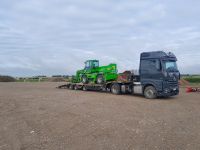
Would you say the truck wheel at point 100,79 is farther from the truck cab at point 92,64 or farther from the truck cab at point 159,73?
the truck cab at point 159,73

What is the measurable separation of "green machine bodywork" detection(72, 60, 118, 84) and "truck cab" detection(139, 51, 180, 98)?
522 cm

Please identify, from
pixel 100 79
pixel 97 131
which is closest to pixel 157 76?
pixel 100 79

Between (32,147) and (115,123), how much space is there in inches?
141

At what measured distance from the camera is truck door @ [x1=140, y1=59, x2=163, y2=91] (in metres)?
19.1

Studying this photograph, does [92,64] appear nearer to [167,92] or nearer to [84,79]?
[84,79]

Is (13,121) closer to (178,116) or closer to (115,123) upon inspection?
(115,123)

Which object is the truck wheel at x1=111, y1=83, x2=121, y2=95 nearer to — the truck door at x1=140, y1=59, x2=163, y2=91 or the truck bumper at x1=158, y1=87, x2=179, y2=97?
the truck door at x1=140, y1=59, x2=163, y2=91

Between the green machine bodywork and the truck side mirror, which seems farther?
the green machine bodywork

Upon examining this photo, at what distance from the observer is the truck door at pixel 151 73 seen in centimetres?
1908

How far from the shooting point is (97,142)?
7.71 meters

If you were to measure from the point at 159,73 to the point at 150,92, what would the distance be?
1.71m

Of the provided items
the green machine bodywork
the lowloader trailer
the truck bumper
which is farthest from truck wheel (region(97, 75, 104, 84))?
the truck bumper

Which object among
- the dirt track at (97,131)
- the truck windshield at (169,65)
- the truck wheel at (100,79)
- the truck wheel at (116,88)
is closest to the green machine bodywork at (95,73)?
the truck wheel at (100,79)

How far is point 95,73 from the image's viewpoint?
87.9ft
